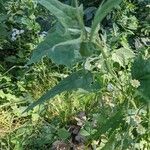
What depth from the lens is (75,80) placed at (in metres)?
1.18

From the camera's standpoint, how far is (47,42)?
1098 mm

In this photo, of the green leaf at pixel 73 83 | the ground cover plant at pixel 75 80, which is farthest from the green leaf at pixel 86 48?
the green leaf at pixel 73 83

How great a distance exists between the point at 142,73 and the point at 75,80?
7.4 inches

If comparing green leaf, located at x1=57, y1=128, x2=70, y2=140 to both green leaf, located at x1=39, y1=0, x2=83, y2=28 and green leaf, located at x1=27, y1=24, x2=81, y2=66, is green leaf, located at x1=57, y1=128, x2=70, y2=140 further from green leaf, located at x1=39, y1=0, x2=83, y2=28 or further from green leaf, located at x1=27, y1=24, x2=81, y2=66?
green leaf, located at x1=39, y1=0, x2=83, y2=28

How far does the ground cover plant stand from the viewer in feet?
3.59

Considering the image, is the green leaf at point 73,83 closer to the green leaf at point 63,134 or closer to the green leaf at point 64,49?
the green leaf at point 64,49

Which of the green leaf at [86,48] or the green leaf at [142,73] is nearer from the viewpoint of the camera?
the green leaf at [86,48]

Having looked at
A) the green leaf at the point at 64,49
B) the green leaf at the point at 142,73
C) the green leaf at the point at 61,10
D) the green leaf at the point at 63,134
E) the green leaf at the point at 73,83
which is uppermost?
the green leaf at the point at 61,10

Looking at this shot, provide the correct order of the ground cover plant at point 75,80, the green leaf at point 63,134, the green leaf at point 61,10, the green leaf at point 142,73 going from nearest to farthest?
the green leaf at point 61,10
the ground cover plant at point 75,80
the green leaf at point 142,73
the green leaf at point 63,134

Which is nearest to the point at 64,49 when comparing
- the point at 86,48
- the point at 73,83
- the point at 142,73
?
the point at 86,48

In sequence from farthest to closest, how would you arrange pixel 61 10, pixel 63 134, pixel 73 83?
pixel 63 134
pixel 73 83
pixel 61 10

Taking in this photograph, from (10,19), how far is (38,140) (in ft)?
4.25

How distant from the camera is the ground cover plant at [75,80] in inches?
43.1

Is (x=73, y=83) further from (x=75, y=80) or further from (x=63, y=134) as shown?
(x=63, y=134)
